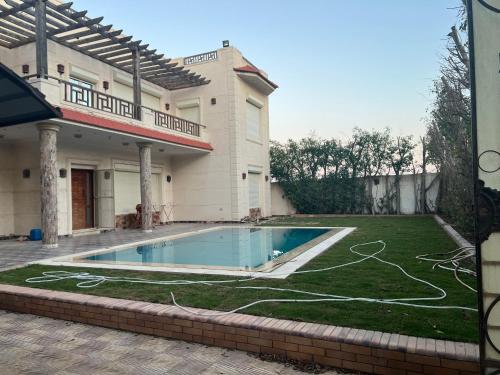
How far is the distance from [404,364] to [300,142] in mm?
20376

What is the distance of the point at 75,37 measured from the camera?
13.0 metres

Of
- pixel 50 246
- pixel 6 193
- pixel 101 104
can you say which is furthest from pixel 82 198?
pixel 50 246

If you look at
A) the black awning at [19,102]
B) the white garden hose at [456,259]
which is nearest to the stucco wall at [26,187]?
the black awning at [19,102]

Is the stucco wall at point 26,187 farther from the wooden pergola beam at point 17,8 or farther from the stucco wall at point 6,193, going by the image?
the wooden pergola beam at point 17,8

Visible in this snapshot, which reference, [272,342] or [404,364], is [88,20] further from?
[404,364]

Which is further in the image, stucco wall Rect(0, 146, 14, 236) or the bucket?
stucco wall Rect(0, 146, 14, 236)

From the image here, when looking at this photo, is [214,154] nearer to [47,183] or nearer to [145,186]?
[145,186]

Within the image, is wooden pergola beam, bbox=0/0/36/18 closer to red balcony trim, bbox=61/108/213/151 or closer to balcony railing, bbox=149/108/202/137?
red balcony trim, bbox=61/108/213/151

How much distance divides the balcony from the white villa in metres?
0.05

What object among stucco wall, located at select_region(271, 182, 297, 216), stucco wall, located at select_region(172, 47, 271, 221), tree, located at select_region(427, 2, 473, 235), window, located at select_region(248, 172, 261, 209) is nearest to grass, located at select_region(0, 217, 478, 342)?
tree, located at select_region(427, 2, 473, 235)

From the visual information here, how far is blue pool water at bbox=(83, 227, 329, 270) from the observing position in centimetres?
786

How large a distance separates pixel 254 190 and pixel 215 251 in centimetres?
1118

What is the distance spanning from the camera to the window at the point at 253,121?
20141 mm

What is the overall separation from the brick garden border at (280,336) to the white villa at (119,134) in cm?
665
